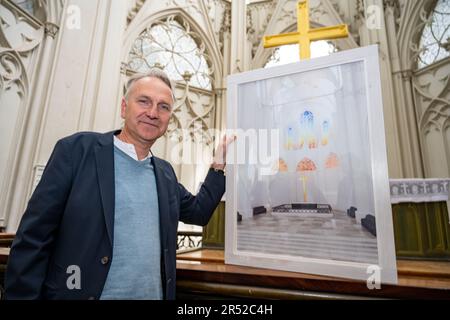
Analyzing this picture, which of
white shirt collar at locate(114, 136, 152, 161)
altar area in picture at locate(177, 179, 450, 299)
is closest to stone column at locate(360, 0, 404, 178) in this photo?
altar area in picture at locate(177, 179, 450, 299)

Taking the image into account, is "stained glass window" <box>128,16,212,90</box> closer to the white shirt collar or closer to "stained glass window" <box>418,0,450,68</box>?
"stained glass window" <box>418,0,450,68</box>

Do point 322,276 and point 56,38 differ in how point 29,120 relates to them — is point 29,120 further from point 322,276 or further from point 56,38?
point 322,276

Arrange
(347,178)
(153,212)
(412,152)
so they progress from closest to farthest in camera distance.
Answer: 1. (347,178)
2. (153,212)
3. (412,152)

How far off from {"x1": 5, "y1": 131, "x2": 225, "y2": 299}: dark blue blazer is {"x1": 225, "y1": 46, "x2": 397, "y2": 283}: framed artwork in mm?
346

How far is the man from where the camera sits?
0.76 m

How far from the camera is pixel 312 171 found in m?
0.90

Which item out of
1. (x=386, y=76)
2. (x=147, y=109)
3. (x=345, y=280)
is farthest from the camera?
(x=386, y=76)

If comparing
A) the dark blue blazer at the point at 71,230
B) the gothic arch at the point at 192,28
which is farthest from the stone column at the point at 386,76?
the dark blue blazer at the point at 71,230

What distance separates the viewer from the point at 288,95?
3.21 ft

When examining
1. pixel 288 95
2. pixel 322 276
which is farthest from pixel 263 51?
pixel 322 276

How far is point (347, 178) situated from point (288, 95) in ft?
1.22

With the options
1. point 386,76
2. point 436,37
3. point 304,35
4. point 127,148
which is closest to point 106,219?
point 127,148

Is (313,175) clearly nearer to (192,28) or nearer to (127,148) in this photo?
(127,148)

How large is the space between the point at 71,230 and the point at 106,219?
0.11 m
